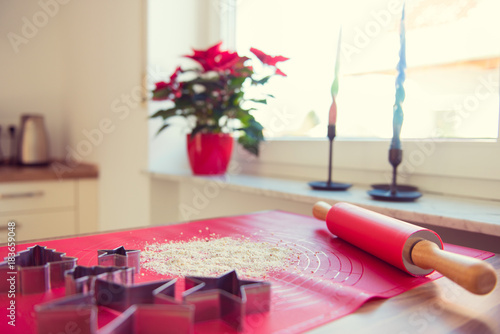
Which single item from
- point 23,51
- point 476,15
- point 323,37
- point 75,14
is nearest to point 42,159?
point 23,51

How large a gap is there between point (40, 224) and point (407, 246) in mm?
1882

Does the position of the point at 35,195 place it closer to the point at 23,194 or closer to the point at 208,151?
the point at 23,194

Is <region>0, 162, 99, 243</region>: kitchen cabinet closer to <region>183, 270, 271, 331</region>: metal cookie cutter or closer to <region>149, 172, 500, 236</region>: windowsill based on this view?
<region>149, 172, 500, 236</region>: windowsill

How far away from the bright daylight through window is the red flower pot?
0.23 m

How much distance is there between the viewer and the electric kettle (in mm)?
2213

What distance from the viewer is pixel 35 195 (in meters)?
1.89

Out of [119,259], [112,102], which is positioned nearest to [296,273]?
[119,259]

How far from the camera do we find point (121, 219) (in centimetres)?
189

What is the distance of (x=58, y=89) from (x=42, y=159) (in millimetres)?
538

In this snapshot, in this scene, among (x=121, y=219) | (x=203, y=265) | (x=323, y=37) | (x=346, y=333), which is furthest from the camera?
(x=121, y=219)

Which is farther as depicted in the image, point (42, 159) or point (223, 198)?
point (42, 159)

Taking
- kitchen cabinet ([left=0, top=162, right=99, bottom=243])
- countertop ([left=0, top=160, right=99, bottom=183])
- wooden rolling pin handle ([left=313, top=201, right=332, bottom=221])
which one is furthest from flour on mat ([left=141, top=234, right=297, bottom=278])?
countertop ([left=0, top=160, right=99, bottom=183])

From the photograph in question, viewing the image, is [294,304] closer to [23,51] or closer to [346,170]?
[346,170]

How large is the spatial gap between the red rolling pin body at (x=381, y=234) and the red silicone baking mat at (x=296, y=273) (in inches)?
0.6
